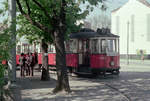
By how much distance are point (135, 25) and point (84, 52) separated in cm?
4428

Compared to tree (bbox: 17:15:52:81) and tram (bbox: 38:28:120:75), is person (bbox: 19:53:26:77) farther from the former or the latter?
tram (bbox: 38:28:120:75)

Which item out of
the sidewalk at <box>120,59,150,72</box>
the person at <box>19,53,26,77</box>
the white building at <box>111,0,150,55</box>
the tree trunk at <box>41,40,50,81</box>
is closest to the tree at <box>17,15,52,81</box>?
the tree trunk at <box>41,40,50,81</box>

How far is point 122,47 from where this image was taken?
67.6 m

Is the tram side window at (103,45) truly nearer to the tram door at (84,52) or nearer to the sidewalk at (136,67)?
the tram door at (84,52)

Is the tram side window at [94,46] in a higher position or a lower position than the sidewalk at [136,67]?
higher

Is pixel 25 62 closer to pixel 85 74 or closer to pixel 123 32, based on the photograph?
pixel 85 74

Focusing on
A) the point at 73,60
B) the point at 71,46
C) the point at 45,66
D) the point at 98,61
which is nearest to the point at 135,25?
the point at 71,46

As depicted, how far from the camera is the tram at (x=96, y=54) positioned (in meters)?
20.6

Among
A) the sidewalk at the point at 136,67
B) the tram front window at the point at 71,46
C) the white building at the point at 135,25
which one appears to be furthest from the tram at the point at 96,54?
the white building at the point at 135,25

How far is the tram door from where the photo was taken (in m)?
21.4

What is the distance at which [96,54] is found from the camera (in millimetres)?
20719

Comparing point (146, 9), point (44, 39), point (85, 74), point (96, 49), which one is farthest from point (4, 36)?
point (146, 9)

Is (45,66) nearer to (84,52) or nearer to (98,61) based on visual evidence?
(98,61)

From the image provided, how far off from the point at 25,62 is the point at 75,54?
3838 millimetres
